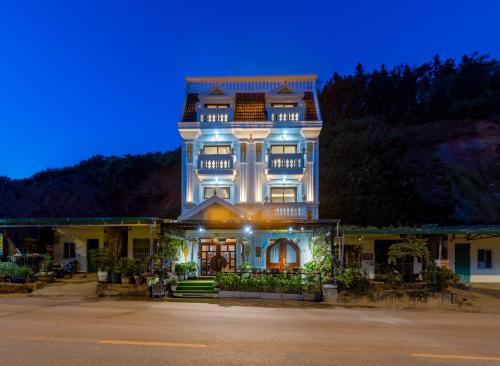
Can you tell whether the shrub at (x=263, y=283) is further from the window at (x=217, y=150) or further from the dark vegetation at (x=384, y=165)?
the dark vegetation at (x=384, y=165)

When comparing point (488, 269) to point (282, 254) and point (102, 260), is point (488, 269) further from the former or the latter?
point (102, 260)

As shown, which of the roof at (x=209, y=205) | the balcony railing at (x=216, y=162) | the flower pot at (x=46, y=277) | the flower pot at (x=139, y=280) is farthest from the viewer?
the balcony railing at (x=216, y=162)

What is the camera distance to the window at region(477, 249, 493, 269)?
2394cm

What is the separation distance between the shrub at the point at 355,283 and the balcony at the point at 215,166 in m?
10.6

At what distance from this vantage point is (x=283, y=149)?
86.9 feet

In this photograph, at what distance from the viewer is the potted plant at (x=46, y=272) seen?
866 inches

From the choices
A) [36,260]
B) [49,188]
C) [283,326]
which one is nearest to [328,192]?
[36,260]

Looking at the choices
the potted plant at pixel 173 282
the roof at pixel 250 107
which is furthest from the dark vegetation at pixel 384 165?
the potted plant at pixel 173 282

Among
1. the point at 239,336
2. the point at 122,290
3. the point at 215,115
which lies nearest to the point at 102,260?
the point at 122,290

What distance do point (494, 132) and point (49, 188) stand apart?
166 feet

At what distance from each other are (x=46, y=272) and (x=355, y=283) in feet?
A: 55.5

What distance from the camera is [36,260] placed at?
24.1 m

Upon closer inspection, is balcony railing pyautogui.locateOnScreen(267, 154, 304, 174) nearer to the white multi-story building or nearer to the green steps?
the white multi-story building

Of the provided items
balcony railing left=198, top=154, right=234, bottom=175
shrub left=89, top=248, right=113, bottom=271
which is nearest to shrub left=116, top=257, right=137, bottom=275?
shrub left=89, top=248, right=113, bottom=271
